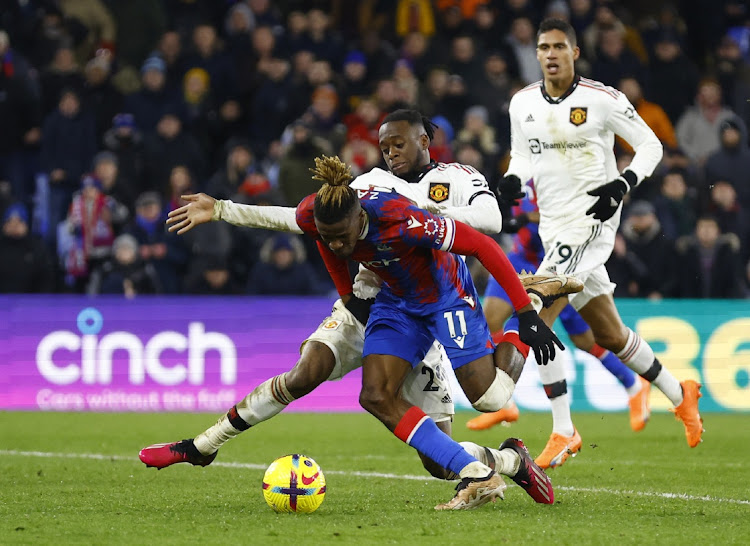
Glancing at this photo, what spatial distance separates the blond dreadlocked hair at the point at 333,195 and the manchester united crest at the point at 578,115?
2.78 metres

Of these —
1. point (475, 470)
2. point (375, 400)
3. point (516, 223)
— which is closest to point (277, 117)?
point (516, 223)

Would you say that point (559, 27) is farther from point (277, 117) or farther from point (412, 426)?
point (277, 117)

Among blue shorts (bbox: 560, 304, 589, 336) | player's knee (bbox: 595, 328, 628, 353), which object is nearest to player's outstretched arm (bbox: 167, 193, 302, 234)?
player's knee (bbox: 595, 328, 628, 353)

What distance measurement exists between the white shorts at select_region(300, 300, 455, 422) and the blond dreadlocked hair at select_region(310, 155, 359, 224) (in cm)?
101

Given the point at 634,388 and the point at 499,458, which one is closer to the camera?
the point at 499,458

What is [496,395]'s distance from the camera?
687 cm

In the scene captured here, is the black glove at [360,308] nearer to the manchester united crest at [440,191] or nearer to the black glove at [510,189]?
the manchester united crest at [440,191]

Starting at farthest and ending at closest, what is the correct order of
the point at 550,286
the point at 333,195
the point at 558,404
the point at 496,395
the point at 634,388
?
the point at 634,388
the point at 558,404
the point at 550,286
the point at 496,395
the point at 333,195

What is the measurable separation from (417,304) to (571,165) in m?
2.27

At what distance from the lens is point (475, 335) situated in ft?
22.8

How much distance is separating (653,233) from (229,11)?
23.2 feet

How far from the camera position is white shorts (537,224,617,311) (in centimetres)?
855

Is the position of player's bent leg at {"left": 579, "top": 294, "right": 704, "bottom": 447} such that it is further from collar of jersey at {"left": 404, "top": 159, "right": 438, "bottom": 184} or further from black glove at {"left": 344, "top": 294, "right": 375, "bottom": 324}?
black glove at {"left": 344, "top": 294, "right": 375, "bottom": 324}

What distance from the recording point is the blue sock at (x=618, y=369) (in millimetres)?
10453
